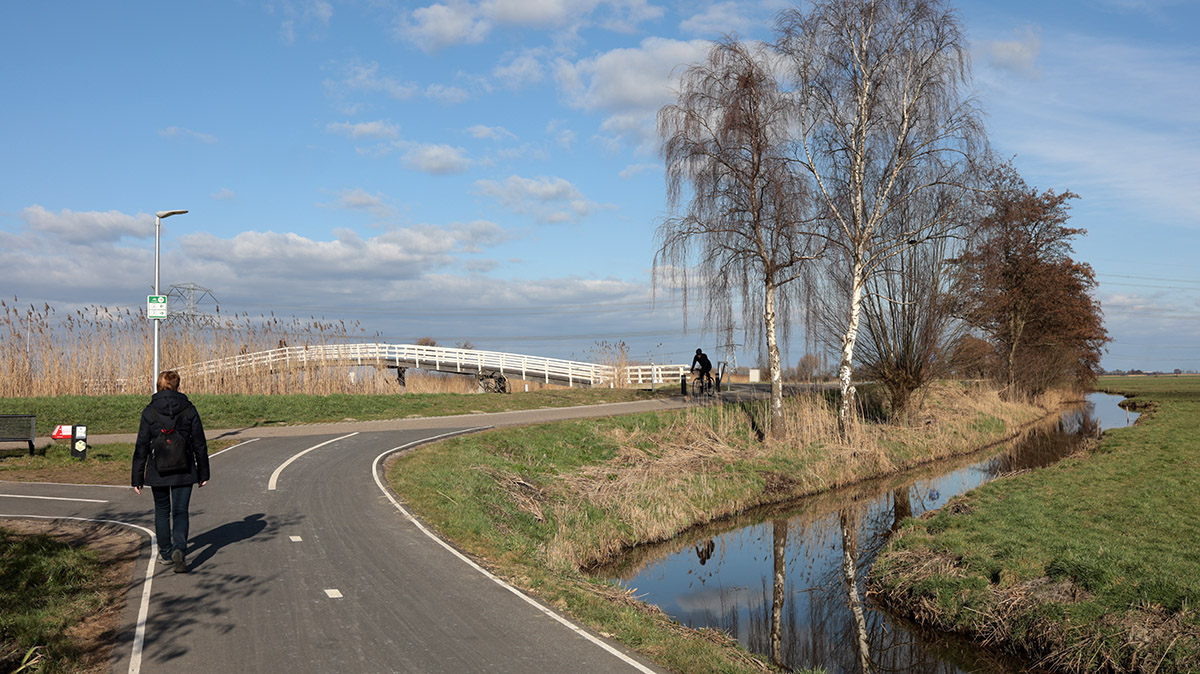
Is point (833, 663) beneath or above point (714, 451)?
beneath

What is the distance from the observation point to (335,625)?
7.28 meters

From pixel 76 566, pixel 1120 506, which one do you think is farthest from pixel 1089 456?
pixel 76 566

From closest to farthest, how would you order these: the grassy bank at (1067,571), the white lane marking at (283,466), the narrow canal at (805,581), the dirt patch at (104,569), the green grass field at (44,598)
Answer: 1. the green grass field at (44,598)
2. the dirt patch at (104,569)
3. the grassy bank at (1067,571)
4. the narrow canal at (805,581)
5. the white lane marking at (283,466)

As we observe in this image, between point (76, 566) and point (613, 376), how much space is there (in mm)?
34091

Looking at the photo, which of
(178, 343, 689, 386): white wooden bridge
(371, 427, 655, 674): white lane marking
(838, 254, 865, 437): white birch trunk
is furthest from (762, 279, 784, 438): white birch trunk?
(178, 343, 689, 386): white wooden bridge

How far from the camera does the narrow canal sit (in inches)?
375

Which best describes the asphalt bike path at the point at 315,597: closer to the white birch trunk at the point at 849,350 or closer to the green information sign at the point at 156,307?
the green information sign at the point at 156,307

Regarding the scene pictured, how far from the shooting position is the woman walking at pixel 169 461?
860 cm

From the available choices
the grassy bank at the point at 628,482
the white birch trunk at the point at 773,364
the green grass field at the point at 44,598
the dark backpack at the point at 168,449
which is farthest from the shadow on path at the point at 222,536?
the white birch trunk at the point at 773,364

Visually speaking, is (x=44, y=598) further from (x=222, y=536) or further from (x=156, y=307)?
(x=156, y=307)

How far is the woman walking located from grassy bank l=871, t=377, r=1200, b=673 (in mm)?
9891

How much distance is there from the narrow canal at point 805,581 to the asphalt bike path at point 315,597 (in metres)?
3.57

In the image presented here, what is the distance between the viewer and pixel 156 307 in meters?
20.2

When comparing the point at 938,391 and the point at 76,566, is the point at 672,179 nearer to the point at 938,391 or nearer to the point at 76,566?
the point at 76,566
